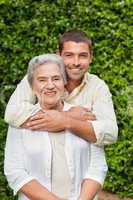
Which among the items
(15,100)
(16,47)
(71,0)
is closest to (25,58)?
(16,47)

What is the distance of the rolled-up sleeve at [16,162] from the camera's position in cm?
355

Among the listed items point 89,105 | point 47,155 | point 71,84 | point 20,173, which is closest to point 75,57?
point 71,84

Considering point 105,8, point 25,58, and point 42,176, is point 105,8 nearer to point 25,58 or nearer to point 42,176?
point 25,58

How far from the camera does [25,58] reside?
655 cm

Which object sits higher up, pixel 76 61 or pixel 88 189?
pixel 76 61

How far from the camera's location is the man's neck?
12.3ft

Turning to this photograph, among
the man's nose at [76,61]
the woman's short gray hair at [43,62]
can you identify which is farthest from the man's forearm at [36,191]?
the man's nose at [76,61]

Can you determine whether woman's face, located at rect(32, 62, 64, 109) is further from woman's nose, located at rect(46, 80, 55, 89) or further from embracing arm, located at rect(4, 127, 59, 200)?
embracing arm, located at rect(4, 127, 59, 200)

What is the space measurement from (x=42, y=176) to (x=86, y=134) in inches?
13.2

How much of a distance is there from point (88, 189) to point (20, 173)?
1.28ft

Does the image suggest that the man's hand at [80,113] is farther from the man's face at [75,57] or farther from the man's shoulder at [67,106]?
the man's face at [75,57]

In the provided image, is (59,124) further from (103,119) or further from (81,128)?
(103,119)

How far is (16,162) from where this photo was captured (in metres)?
3.55

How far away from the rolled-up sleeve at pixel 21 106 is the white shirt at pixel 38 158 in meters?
0.06
